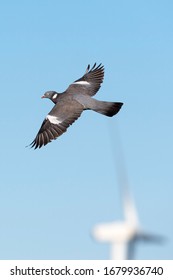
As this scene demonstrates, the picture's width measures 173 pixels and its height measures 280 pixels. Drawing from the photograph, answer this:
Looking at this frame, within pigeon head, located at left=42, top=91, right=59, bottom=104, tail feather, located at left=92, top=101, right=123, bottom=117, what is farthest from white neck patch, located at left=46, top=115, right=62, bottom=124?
tail feather, located at left=92, top=101, right=123, bottom=117

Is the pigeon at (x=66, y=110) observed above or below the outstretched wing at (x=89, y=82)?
below

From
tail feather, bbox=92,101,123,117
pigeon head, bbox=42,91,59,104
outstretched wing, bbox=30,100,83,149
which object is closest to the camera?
tail feather, bbox=92,101,123,117

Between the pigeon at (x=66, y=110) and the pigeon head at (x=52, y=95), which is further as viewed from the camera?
the pigeon head at (x=52, y=95)

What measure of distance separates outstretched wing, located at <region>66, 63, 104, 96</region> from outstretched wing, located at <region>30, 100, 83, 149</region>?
172 centimetres

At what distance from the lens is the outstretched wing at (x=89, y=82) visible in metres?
27.0

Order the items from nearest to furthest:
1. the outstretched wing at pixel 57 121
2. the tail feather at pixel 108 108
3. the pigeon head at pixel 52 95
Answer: the tail feather at pixel 108 108 < the outstretched wing at pixel 57 121 < the pigeon head at pixel 52 95

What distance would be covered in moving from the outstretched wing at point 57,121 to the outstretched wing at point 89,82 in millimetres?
1718

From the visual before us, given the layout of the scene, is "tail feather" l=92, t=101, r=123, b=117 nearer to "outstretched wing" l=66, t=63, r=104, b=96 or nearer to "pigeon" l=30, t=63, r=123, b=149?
"pigeon" l=30, t=63, r=123, b=149

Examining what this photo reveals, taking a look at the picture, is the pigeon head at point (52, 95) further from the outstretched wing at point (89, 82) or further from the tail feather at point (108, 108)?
the tail feather at point (108, 108)

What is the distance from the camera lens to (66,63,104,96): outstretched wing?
88.7 feet

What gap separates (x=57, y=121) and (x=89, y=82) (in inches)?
227

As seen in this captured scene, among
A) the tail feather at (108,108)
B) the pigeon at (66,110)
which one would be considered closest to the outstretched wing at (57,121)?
the pigeon at (66,110)
